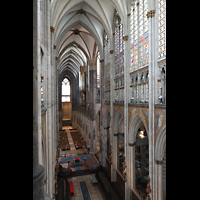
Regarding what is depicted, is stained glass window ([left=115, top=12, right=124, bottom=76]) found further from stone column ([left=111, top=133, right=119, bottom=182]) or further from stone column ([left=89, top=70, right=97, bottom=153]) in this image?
stone column ([left=89, top=70, right=97, bottom=153])

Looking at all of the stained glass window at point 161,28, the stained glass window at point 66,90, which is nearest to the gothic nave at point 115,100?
the stained glass window at point 161,28

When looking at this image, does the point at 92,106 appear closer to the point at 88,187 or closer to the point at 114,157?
the point at 114,157

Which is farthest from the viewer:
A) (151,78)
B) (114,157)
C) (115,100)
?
(115,100)

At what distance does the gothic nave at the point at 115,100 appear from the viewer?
269 inches

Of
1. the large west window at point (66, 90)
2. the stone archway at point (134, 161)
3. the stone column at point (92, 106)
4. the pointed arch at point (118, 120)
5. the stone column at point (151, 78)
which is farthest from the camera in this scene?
the large west window at point (66, 90)

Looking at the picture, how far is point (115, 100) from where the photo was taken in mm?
13336

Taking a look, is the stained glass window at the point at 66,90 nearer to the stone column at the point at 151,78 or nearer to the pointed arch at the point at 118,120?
the pointed arch at the point at 118,120

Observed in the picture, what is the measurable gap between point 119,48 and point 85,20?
6.22 metres

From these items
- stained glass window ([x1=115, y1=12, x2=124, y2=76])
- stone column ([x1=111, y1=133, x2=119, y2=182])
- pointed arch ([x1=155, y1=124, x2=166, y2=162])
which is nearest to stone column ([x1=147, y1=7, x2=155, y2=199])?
pointed arch ([x1=155, y1=124, x2=166, y2=162])

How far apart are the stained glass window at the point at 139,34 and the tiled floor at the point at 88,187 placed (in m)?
9.89

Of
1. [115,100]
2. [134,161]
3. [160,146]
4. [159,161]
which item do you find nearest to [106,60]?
[115,100]

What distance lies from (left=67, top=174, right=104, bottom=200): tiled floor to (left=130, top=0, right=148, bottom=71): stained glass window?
989 cm

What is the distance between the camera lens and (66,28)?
16.0m
